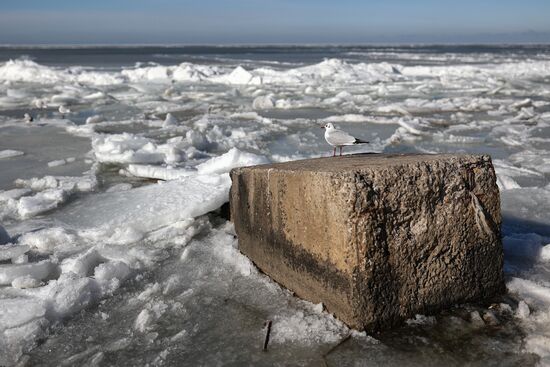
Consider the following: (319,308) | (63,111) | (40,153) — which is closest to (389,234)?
(319,308)

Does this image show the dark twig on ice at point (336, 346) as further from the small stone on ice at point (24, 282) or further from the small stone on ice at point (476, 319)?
the small stone on ice at point (24, 282)

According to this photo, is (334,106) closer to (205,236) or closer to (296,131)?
(296,131)

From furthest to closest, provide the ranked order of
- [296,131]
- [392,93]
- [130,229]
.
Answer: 1. [392,93]
2. [296,131]
3. [130,229]

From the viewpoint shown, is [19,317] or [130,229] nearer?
[19,317]

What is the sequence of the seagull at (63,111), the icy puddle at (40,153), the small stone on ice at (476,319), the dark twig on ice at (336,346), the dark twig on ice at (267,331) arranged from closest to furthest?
the dark twig on ice at (336,346) < the dark twig on ice at (267,331) < the small stone on ice at (476,319) < the icy puddle at (40,153) < the seagull at (63,111)

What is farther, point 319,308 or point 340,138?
point 340,138

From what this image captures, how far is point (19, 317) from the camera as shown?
2.63 meters

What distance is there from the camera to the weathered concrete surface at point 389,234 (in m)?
2.41

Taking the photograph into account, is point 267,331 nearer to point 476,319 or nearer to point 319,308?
point 319,308

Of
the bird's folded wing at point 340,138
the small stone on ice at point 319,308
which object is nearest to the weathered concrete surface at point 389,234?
the small stone on ice at point 319,308

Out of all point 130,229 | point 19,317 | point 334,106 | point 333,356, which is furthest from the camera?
point 334,106

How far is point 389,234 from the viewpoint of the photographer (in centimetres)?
248

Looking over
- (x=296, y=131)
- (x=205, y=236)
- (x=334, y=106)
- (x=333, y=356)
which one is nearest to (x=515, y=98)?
(x=334, y=106)

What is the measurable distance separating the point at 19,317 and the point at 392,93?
1470 cm
